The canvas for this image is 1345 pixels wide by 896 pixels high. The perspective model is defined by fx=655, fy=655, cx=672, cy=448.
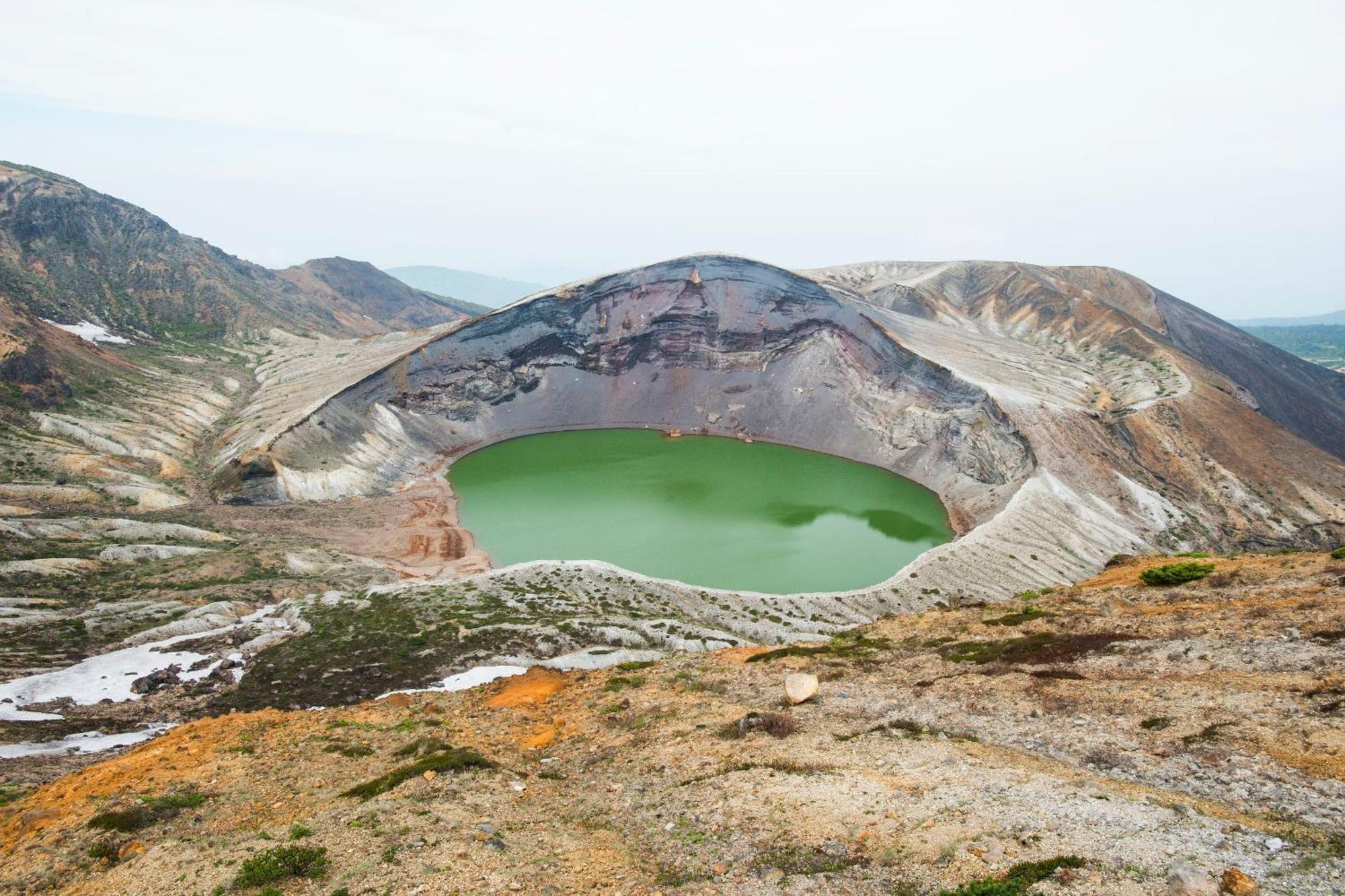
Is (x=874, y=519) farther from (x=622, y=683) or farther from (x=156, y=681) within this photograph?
(x=156, y=681)

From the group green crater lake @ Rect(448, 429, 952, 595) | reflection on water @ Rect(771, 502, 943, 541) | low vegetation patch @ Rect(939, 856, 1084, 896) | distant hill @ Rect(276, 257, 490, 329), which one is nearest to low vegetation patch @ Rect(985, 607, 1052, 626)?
low vegetation patch @ Rect(939, 856, 1084, 896)

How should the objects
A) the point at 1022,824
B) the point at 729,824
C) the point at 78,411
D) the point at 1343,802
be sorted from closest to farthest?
the point at 1343,802
the point at 1022,824
the point at 729,824
the point at 78,411

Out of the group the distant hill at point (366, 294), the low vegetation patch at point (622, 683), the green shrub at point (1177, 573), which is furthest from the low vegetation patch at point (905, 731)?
the distant hill at point (366, 294)

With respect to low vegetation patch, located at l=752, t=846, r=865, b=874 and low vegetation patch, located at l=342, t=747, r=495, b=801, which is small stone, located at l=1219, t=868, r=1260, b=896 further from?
low vegetation patch, located at l=342, t=747, r=495, b=801

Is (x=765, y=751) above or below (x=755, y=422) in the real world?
below

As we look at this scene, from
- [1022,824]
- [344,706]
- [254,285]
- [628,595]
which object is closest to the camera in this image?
[1022,824]

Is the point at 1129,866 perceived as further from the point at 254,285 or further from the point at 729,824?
the point at 254,285

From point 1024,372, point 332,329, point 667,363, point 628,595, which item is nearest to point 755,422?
point 667,363

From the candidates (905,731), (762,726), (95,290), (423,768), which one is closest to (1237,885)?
(905,731)
